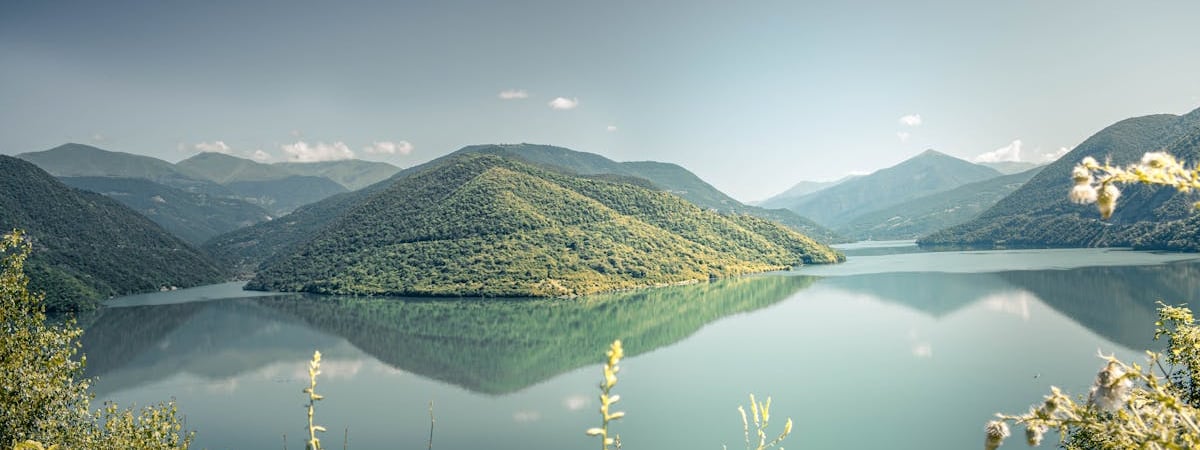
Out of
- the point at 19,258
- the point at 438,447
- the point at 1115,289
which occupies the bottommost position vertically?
the point at 438,447

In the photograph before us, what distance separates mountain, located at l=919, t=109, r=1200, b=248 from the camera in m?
106

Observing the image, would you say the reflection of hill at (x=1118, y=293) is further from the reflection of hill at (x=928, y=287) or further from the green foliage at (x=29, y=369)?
the green foliage at (x=29, y=369)

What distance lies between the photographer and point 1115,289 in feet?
199

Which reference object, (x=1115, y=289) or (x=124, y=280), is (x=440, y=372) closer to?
(x=1115, y=289)

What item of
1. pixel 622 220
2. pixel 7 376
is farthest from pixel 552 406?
pixel 622 220

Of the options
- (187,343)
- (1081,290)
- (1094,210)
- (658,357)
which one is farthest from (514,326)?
(1094,210)

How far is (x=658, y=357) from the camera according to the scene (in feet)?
151

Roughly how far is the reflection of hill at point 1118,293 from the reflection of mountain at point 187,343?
59830mm

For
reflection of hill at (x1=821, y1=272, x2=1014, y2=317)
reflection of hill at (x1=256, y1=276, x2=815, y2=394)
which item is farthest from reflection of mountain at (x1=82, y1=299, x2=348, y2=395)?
reflection of hill at (x1=821, y1=272, x2=1014, y2=317)

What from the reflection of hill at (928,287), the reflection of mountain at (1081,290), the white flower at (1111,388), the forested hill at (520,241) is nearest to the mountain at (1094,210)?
the reflection of mountain at (1081,290)

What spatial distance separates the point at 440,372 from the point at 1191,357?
4081cm

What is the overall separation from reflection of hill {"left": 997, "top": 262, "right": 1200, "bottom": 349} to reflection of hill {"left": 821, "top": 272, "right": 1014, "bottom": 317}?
378 centimetres

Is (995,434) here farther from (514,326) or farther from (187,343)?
(187,343)

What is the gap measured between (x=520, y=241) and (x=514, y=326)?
3458cm
